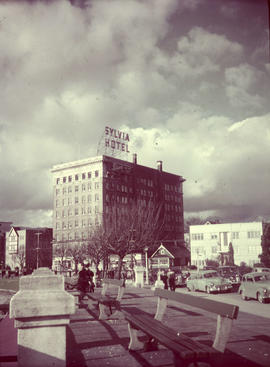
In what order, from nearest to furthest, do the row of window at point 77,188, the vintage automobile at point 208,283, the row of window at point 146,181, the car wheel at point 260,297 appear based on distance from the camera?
the car wheel at point 260,297 → the vintage automobile at point 208,283 → the row of window at point 77,188 → the row of window at point 146,181

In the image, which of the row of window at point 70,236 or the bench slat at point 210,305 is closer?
the bench slat at point 210,305

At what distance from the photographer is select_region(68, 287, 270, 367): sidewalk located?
20.7 feet

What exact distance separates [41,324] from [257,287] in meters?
16.5

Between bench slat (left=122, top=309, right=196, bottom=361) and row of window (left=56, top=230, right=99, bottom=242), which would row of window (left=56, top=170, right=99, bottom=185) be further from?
bench slat (left=122, top=309, right=196, bottom=361)

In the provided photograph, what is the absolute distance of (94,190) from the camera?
97.1m

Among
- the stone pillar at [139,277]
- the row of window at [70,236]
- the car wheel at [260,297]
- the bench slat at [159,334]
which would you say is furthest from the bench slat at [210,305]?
the row of window at [70,236]

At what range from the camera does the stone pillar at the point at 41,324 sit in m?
4.65

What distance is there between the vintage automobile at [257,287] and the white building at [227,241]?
190 feet

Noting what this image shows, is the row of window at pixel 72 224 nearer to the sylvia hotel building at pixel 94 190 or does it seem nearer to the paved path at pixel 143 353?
the sylvia hotel building at pixel 94 190

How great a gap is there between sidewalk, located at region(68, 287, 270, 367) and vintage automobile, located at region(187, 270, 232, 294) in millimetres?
13869

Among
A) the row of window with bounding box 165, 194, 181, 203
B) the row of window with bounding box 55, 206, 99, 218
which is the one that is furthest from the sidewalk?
the row of window with bounding box 165, 194, 181, 203

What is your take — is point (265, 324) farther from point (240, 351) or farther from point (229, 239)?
point (229, 239)

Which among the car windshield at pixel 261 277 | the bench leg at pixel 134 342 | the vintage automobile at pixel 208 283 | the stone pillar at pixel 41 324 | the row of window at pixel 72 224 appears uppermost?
the row of window at pixel 72 224

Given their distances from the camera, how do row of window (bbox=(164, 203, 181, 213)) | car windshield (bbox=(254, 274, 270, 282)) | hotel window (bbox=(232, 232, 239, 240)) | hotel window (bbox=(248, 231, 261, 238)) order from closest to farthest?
car windshield (bbox=(254, 274, 270, 282))
hotel window (bbox=(248, 231, 261, 238))
hotel window (bbox=(232, 232, 239, 240))
row of window (bbox=(164, 203, 181, 213))
